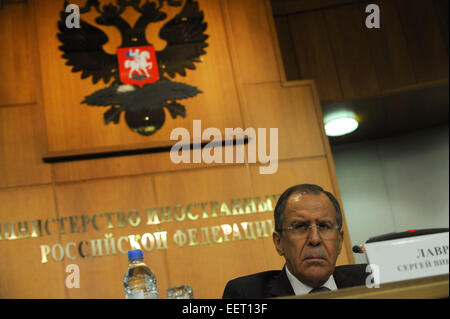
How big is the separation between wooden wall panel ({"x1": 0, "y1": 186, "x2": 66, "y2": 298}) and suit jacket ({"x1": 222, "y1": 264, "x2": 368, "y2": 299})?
2.10 metres

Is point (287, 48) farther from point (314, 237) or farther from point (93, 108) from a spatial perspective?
point (314, 237)

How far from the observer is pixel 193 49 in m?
4.52

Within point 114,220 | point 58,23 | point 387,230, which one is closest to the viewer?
point 114,220

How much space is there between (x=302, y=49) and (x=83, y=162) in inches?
95.6

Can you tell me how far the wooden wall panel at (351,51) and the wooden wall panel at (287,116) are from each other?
0.93 m

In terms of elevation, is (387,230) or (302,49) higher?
(302,49)

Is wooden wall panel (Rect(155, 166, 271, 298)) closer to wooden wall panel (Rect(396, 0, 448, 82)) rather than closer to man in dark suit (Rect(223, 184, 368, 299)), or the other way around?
man in dark suit (Rect(223, 184, 368, 299))

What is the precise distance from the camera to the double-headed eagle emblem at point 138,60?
14.1 ft

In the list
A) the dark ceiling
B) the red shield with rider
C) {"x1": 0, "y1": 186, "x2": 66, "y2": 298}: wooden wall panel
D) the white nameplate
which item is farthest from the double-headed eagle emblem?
the white nameplate

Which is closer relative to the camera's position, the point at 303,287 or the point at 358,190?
the point at 303,287

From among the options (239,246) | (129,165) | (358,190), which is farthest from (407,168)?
(129,165)

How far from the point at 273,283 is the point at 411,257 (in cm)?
90
